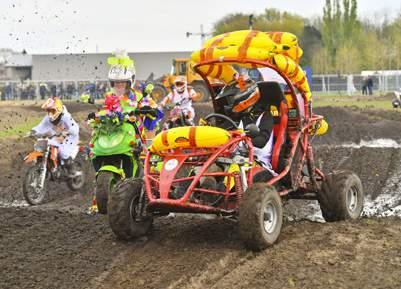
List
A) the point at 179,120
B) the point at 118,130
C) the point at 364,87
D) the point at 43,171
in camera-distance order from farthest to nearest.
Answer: the point at 364,87
the point at 179,120
the point at 43,171
the point at 118,130

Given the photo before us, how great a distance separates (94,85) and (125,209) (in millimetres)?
36744

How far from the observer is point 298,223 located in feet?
25.5

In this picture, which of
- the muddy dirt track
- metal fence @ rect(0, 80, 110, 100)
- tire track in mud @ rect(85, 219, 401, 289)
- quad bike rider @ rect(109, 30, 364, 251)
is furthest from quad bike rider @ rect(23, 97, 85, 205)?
metal fence @ rect(0, 80, 110, 100)

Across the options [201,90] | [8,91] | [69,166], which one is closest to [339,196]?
[69,166]

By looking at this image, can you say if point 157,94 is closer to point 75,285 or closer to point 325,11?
point 75,285

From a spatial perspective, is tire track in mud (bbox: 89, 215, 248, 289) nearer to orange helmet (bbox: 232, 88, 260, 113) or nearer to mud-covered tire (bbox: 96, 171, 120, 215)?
mud-covered tire (bbox: 96, 171, 120, 215)

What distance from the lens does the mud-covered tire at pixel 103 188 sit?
27.7 ft

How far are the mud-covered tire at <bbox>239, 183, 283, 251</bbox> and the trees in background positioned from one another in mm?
47830

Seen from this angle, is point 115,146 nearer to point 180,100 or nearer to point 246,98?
point 246,98

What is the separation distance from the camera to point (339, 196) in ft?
26.4

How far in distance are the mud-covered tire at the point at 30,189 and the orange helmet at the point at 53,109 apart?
0.86 m

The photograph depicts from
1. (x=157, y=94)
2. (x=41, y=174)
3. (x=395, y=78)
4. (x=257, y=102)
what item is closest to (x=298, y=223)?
(x=257, y=102)

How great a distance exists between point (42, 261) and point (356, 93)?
49.9 meters

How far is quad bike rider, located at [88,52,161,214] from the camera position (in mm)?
8797
